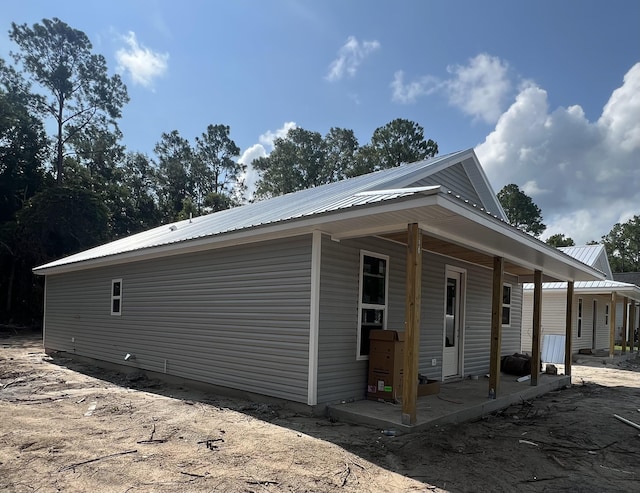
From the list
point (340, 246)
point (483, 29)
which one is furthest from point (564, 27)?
point (340, 246)

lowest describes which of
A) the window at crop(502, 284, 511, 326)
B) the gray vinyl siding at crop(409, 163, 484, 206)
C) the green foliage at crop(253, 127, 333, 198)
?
the window at crop(502, 284, 511, 326)

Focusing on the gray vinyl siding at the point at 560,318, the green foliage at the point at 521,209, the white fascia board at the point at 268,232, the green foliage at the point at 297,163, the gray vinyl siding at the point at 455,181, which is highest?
the green foliage at the point at 297,163

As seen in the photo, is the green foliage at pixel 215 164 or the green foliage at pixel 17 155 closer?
the green foliage at pixel 17 155

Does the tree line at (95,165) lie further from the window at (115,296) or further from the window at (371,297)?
the window at (371,297)

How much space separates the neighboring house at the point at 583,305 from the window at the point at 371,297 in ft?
36.4

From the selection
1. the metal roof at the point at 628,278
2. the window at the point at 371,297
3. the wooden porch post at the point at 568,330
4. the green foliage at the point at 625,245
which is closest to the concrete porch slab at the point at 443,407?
the window at the point at 371,297

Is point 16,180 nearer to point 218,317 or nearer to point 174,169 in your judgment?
point 174,169

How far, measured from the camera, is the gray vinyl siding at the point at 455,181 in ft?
29.4

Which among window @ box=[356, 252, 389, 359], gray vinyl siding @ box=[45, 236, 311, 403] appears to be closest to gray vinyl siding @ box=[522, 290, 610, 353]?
window @ box=[356, 252, 389, 359]

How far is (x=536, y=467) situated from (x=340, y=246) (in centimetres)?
359

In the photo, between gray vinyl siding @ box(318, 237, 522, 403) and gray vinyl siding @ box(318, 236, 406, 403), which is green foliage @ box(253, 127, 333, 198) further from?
gray vinyl siding @ box(318, 236, 406, 403)

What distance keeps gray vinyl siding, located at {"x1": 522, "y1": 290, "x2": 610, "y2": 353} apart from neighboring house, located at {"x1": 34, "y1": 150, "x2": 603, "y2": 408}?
8.17 m

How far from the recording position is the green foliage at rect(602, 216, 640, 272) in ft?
177

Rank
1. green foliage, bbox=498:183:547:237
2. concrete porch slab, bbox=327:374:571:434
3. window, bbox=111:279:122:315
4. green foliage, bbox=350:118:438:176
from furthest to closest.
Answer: green foliage, bbox=498:183:547:237 → green foliage, bbox=350:118:438:176 → window, bbox=111:279:122:315 → concrete porch slab, bbox=327:374:571:434
